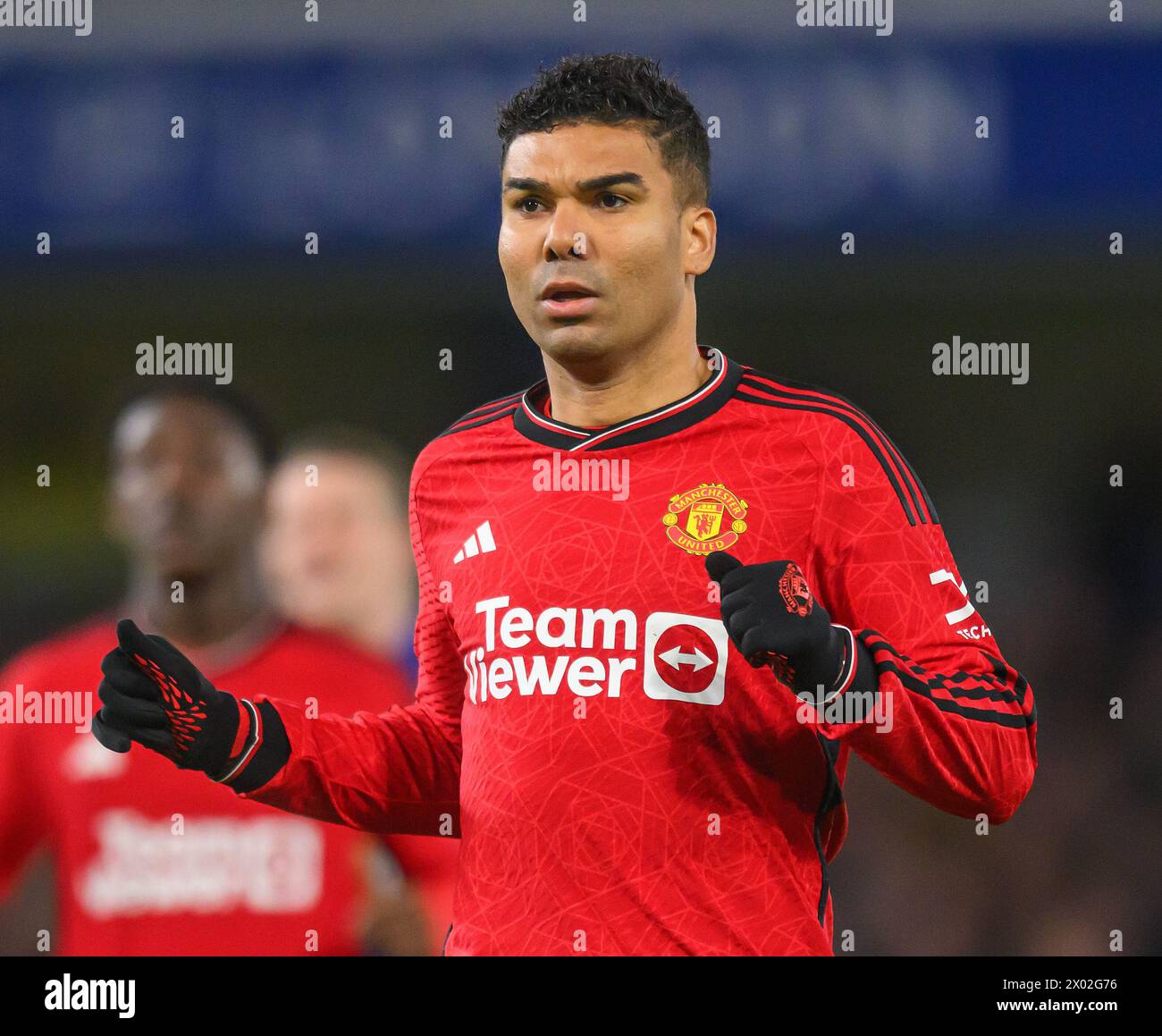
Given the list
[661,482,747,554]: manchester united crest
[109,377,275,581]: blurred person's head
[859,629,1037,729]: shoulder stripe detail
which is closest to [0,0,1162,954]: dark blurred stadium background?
[109,377,275,581]: blurred person's head

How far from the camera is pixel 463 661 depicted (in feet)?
8.10

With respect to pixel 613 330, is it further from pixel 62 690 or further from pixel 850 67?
pixel 850 67

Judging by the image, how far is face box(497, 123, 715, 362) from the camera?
232cm

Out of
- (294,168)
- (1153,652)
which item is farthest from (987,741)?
(294,168)

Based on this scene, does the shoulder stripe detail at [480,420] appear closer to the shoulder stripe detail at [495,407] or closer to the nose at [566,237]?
the shoulder stripe detail at [495,407]

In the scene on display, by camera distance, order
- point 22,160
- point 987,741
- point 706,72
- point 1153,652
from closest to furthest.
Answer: point 987,741
point 1153,652
point 706,72
point 22,160

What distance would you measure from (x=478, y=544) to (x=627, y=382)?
346mm

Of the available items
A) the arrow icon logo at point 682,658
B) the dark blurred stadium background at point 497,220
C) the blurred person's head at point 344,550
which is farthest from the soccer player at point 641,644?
the dark blurred stadium background at point 497,220

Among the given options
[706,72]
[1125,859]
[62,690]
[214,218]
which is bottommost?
[1125,859]

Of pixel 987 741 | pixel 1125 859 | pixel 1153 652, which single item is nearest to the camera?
pixel 987 741

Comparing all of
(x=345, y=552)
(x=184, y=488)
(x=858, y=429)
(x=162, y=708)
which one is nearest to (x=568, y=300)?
(x=858, y=429)

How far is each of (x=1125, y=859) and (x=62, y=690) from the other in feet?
11.8

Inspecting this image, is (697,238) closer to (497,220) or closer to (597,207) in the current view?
(597,207)

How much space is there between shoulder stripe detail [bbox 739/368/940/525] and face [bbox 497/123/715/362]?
0.20m
